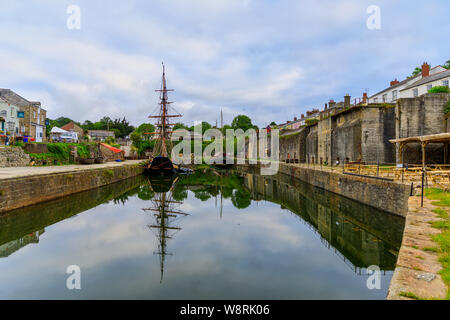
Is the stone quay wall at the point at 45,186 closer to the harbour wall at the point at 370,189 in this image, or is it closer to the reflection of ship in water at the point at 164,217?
the reflection of ship in water at the point at 164,217

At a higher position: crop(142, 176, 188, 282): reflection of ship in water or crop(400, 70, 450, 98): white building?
crop(400, 70, 450, 98): white building

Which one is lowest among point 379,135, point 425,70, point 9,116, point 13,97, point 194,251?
point 194,251

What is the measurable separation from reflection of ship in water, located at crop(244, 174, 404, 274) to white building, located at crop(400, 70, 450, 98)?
22.4m

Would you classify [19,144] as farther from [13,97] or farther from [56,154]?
[13,97]

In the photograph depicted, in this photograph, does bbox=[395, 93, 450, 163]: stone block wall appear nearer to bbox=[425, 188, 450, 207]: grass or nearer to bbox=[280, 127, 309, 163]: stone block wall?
bbox=[425, 188, 450, 207]: grass

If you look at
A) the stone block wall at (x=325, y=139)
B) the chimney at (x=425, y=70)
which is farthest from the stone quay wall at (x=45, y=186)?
Result: the chimney at (x=425, y=70)

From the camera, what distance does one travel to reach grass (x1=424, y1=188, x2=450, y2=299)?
381cm

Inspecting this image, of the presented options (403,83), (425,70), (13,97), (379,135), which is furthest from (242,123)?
(379,135)

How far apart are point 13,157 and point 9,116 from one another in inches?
625

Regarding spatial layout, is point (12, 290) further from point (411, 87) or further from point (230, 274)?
point (411, 87)

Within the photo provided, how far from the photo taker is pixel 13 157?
64.5 feet

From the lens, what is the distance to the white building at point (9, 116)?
30516 mm

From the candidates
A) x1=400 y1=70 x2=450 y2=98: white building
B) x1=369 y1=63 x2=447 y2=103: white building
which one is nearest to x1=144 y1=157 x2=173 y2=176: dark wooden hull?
x1=369 y1=63 x2=447 y2=103: white building
